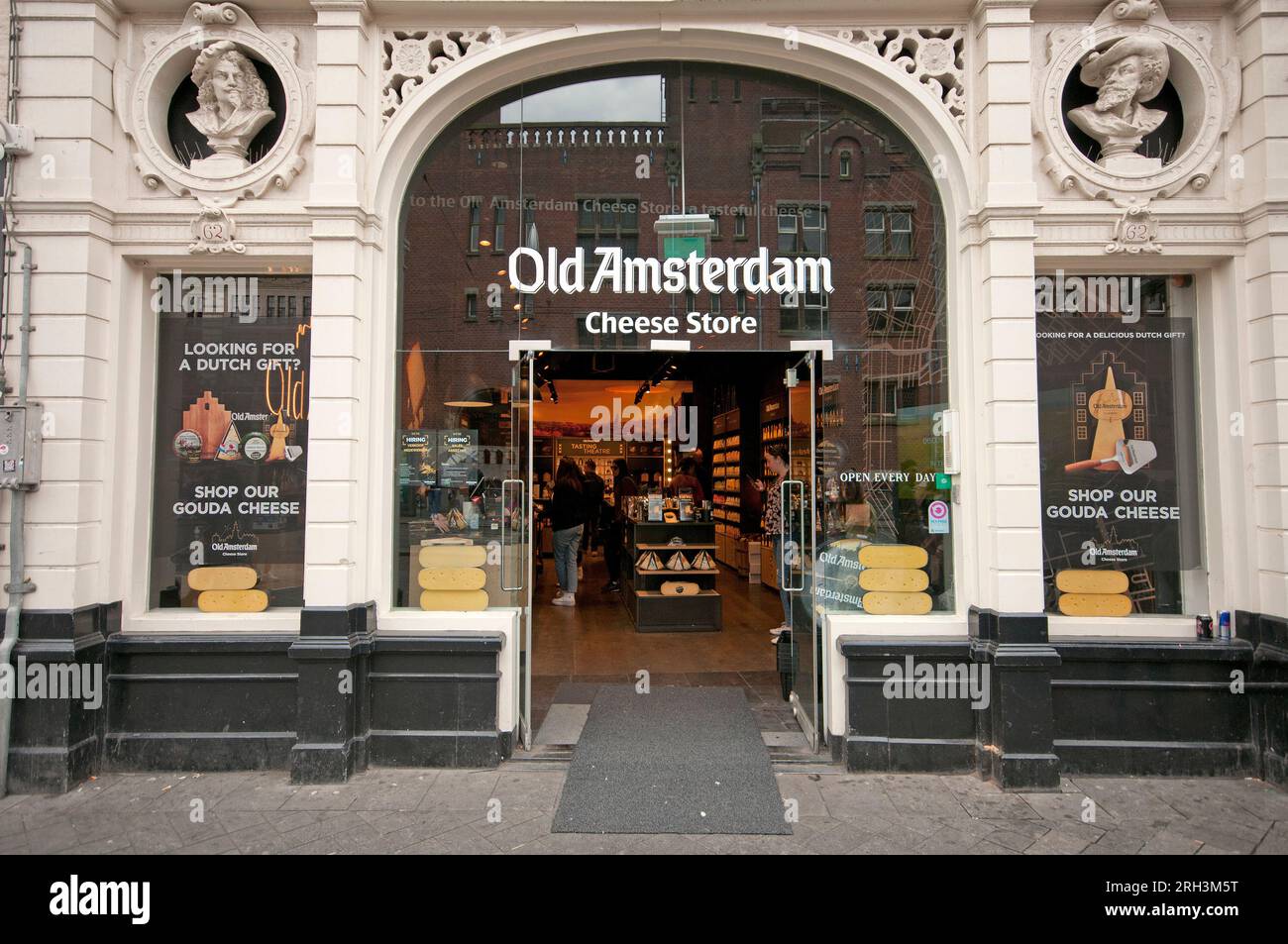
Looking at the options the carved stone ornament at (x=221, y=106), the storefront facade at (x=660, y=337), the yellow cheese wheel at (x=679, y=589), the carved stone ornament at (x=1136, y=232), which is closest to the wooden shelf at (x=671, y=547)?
the yellow cheese wheel at (x=679, y=589)

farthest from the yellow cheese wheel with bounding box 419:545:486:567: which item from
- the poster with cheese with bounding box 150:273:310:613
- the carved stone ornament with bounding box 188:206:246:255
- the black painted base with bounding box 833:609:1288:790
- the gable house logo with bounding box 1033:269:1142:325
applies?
the gable house logo with bounding box 1033:269:1142:325

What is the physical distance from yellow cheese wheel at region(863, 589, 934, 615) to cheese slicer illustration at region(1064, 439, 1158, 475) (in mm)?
1406

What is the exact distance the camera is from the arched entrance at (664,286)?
15.9ft

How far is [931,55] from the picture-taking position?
4730mm

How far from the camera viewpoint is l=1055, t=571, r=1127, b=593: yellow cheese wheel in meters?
4.68

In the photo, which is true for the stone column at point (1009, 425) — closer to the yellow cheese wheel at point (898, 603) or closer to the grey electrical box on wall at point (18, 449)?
the yellow cheese wheel at point (898, 603)

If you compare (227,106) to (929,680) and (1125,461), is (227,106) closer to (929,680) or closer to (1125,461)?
(929,680)

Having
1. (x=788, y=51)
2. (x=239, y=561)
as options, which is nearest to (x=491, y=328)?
(x=239, y=561)

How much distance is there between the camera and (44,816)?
3.87m

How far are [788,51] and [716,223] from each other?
52.8 inches

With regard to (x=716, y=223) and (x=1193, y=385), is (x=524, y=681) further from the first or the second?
(x=1193, y=385)

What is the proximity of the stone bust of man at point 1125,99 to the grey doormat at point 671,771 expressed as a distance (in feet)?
15.9

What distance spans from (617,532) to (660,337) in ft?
22.3

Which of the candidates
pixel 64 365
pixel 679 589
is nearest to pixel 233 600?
pixel 64 365
